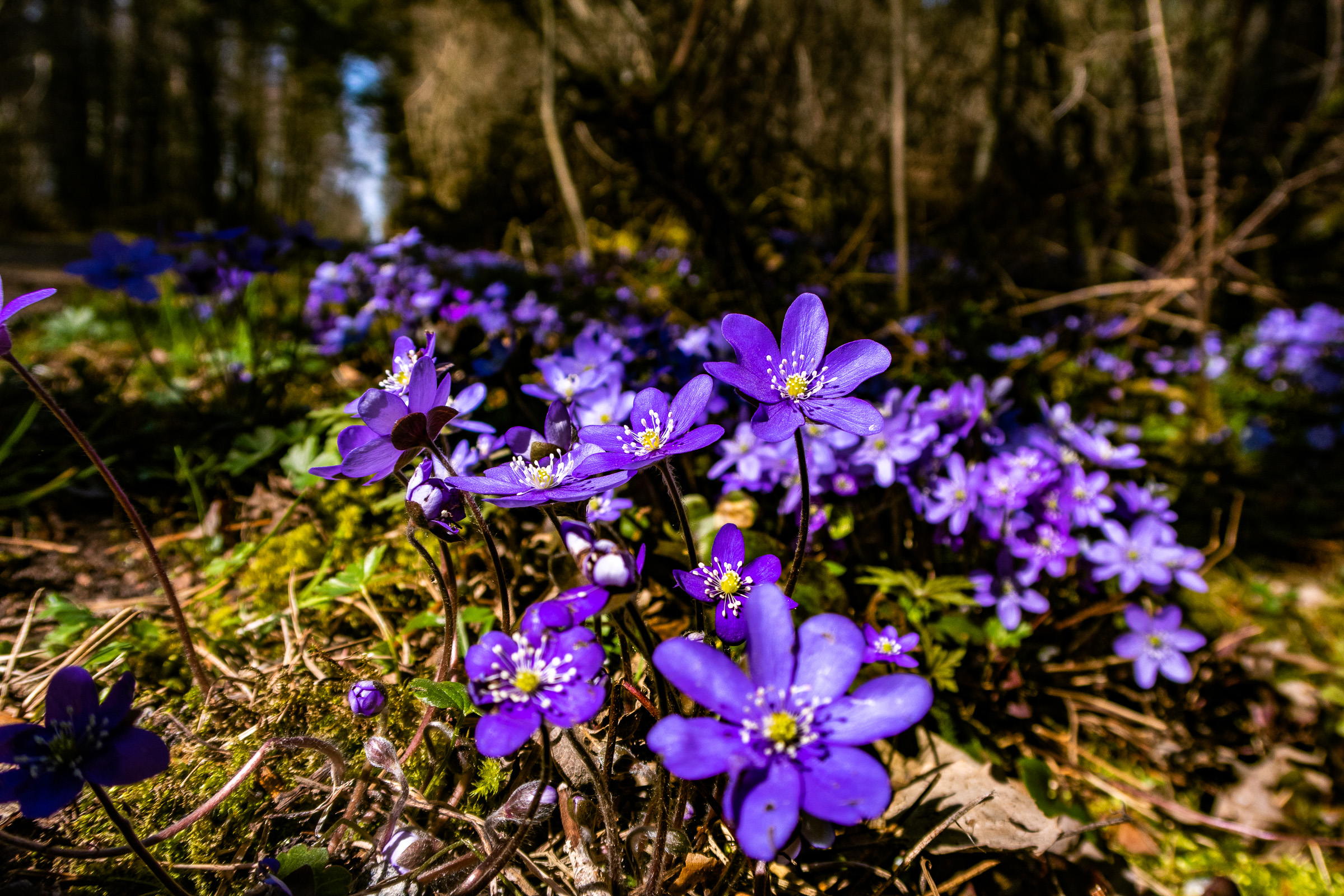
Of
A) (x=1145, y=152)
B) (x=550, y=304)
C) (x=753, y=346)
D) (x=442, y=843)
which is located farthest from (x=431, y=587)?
(x=1145, y=152)

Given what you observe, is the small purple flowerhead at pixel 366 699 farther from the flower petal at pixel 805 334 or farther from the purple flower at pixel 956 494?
the purple flower at pixel 956 494

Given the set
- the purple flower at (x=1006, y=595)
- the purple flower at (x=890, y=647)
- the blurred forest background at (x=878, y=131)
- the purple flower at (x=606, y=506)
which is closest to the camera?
the purple flower at (x=890, y=647)

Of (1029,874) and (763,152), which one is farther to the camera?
(763,152)

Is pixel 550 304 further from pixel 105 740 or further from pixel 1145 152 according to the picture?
pixel 1145 152

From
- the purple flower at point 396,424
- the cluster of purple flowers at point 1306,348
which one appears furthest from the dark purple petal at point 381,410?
the cluster of purple flowers at point 1306,348

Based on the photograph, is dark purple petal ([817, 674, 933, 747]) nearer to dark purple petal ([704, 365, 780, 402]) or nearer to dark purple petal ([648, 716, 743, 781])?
dark purple petal ([648, 716, 743, 781])

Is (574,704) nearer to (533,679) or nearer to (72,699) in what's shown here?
(533,679)

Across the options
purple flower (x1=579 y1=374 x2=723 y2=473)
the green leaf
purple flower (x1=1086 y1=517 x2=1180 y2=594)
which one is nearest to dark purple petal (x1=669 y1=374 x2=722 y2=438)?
purple flower (x1=579 y1=374 x2=723 y2=473)
